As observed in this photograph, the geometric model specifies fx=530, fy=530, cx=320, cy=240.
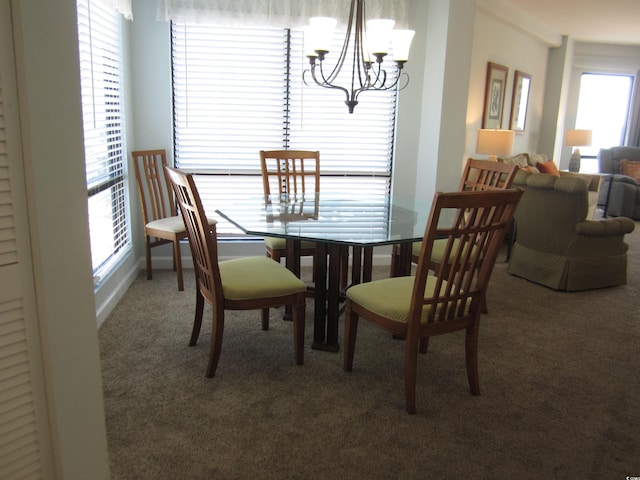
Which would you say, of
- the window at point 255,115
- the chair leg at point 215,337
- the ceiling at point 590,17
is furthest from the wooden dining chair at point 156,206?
the ceiling at point 590,17

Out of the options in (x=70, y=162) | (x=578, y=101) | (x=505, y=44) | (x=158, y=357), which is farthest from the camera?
(x=578, y=101)

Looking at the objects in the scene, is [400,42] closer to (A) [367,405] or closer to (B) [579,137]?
(A) [367,405]

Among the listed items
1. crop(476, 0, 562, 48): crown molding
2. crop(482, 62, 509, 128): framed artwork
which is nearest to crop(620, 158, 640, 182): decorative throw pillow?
crop(476, 0, 562, 48): crown molding

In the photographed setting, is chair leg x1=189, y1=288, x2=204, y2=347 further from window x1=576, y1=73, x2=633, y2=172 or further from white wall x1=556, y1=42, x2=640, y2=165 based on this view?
window x1=576, y1=73, x2=633, y2=172

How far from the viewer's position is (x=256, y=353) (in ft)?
9.39

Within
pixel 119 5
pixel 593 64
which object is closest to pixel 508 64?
pixel 593 64

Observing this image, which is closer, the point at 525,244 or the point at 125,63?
the point at 125,63

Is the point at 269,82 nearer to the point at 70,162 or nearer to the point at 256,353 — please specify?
the point at 256,353

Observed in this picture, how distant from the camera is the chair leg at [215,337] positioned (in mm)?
2525

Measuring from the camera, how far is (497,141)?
5.53 meters

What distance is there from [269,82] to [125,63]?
1095 mm

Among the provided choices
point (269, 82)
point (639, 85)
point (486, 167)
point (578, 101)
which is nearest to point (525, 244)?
point (486, 167)

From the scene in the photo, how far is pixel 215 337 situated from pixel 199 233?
19.8 inches

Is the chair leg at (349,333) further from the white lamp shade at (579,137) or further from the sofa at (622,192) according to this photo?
the white lamp shade at (579,137)
